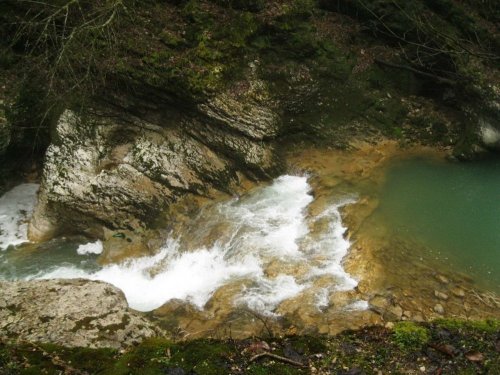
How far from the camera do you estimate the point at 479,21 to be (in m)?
13.4

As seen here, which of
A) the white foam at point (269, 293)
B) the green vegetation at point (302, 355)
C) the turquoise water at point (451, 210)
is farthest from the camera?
the turquoise water at point (451, 210)

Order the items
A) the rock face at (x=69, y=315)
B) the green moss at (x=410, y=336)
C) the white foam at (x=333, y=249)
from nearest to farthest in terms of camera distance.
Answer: the rock face at (x=69, y=315) → the green moss at (x=410, y=336) → the white foam at (x=333, y=249)

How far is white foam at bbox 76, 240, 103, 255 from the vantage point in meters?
11.3

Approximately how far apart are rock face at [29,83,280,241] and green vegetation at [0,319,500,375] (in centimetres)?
755

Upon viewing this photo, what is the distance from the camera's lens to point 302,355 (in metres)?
4.31

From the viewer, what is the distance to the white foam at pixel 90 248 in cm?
1129

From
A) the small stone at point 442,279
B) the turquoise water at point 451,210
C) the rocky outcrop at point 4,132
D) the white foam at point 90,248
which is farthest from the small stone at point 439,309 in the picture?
the rocky outcrop at point 4,132

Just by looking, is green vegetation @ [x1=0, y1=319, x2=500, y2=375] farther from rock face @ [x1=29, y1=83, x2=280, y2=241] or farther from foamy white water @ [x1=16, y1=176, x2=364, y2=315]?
rock face @ [x1=29, y1=83, x2=280, y2=241]

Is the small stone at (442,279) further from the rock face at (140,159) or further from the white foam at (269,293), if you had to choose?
the rock face at (140,159)

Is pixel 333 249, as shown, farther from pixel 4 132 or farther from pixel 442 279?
pixel 4 132

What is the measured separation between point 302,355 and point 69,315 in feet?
8.19

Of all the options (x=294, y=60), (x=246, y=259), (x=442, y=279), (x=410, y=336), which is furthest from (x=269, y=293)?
(x=294, y=60)

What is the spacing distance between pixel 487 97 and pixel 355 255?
7.49 meters

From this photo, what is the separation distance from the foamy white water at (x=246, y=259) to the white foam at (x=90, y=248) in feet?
0.09
